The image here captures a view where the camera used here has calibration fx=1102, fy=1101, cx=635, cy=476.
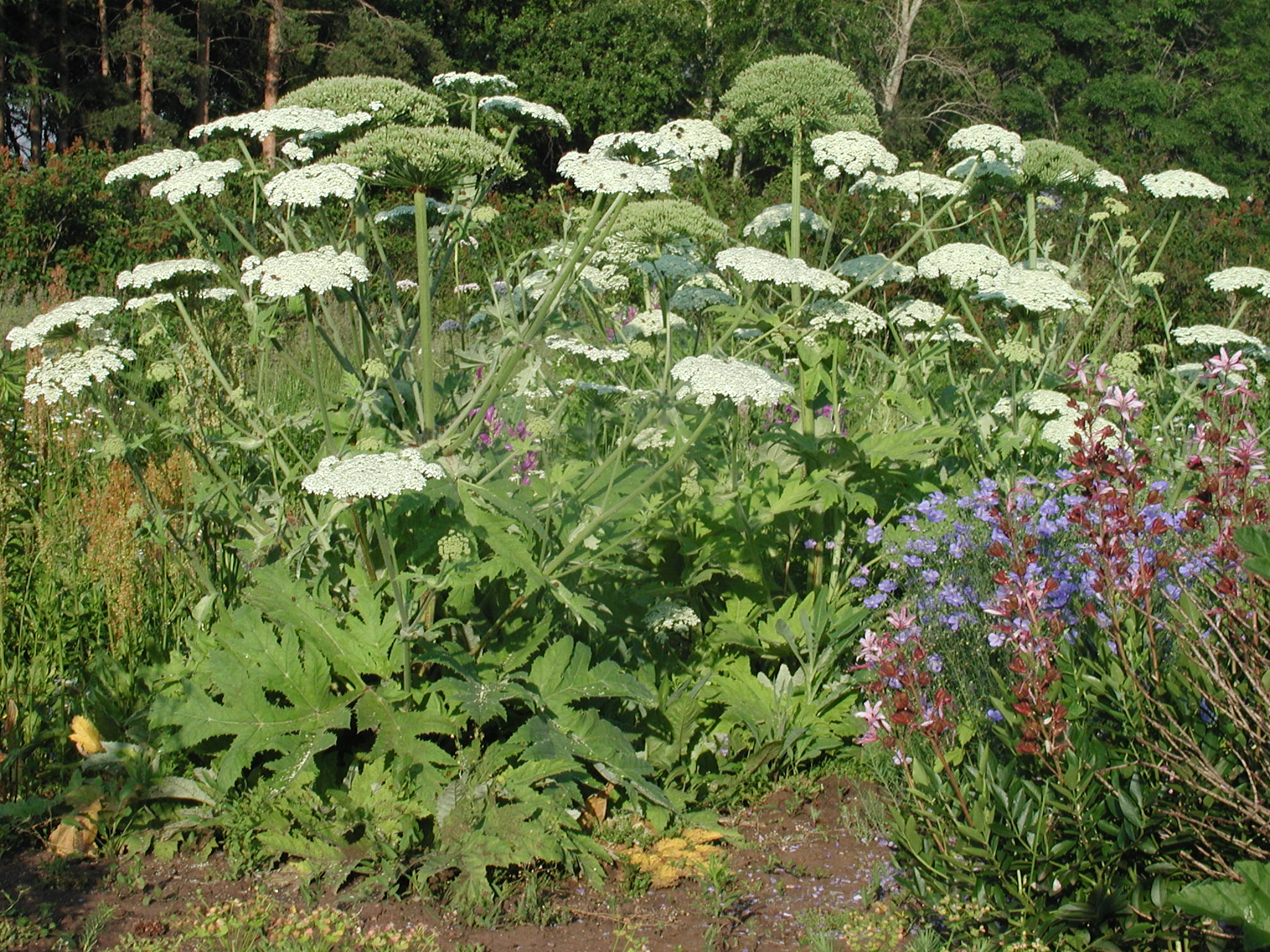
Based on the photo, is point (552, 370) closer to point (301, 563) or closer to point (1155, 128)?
point (301, 563)

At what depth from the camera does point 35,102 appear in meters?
26.5

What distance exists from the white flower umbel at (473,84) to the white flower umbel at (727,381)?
4.96ft

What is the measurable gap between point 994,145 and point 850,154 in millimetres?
1197

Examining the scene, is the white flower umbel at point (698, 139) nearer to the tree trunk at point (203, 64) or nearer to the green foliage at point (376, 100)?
the green foliage at point (376, 100)

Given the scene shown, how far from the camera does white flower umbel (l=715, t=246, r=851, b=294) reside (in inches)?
149

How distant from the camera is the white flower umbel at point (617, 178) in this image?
10.8 ft

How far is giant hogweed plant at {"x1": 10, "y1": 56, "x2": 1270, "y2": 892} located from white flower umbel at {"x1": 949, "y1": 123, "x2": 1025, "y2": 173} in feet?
2.71

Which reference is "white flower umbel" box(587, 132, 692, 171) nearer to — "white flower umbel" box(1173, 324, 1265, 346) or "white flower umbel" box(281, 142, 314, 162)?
"white flower umbel" box(281, 142, 314, 162)

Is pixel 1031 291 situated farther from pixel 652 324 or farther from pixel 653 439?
pixel 653 439

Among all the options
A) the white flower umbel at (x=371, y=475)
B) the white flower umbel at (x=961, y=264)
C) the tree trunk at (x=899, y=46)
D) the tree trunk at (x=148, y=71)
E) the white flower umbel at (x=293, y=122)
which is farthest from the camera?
the tree trunk at (x=899, y=46)

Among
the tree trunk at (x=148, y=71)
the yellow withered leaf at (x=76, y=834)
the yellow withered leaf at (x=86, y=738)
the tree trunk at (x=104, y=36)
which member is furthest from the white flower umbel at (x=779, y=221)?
the tree trunk at (x=104, y=36)

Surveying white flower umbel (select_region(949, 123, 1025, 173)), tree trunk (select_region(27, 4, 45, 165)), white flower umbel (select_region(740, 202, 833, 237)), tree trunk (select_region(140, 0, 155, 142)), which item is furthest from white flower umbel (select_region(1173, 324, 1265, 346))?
tree trunk (select_region(140, 0, 155, 142))

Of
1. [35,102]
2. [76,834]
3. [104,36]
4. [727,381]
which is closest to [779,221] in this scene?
[727,381]

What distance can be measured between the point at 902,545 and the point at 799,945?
172 cm
